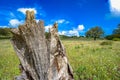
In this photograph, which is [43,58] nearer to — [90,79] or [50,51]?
[50,51]

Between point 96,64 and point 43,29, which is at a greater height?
point 43,29

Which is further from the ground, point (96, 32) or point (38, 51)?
point (96, 32)

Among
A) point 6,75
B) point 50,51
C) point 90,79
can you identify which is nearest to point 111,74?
point 90,79

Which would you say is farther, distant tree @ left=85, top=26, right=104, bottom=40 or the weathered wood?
distant tree @ left=85, top=26, right=104, bottom=40

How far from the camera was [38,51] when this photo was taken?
22.4 ft

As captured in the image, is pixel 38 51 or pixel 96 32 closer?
pixel 38 51

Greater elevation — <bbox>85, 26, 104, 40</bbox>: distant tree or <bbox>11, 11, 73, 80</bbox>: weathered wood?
<bbox>85, 26, 104, 40</bbox>: distant tree

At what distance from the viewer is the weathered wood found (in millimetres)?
6816

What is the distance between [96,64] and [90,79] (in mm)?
3122

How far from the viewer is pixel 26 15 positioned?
6.80 metres

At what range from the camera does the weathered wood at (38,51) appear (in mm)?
6816

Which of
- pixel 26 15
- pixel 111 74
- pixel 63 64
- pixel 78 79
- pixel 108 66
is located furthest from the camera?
pixel 108 66

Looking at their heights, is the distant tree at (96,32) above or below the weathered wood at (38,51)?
above

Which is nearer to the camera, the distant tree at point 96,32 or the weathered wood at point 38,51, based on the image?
the weathered wood at point 38,51
